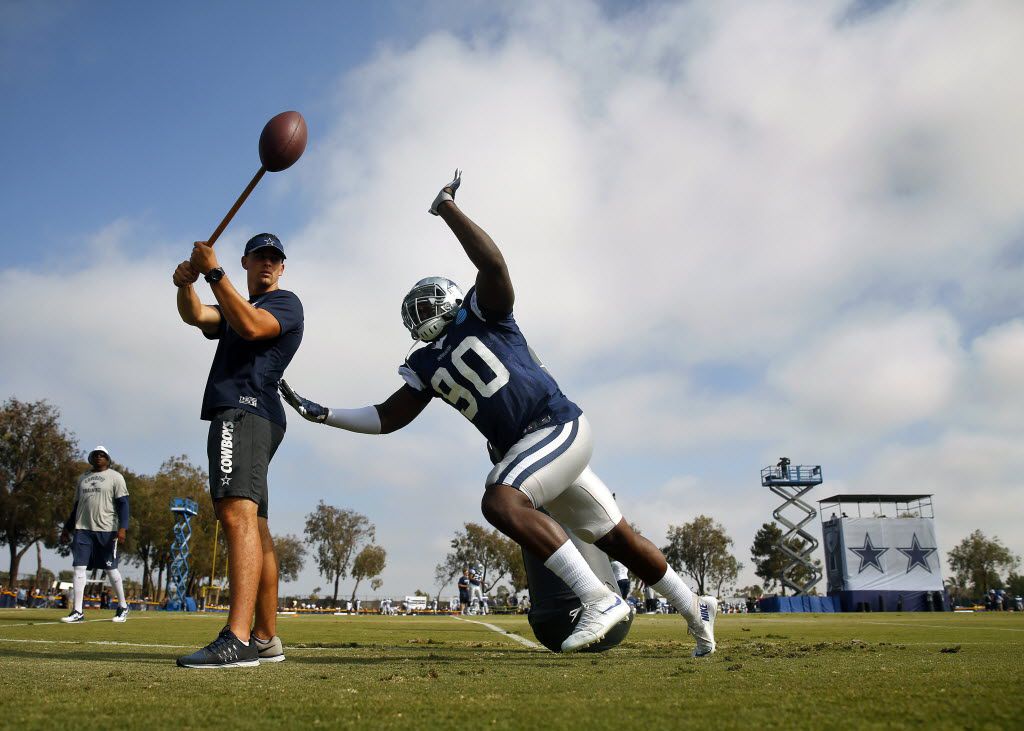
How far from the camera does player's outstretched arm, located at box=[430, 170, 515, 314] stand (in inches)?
152

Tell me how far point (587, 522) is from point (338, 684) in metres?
1.98

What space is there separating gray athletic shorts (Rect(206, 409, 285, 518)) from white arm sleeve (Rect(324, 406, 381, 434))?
764 millimetres

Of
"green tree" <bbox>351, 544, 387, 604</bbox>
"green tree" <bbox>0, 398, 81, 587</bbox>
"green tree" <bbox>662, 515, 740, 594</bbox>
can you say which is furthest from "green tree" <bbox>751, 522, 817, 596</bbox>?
"green tree" <bbox>0, 398, 81, 587</bbox>

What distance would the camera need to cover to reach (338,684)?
2.94 metres

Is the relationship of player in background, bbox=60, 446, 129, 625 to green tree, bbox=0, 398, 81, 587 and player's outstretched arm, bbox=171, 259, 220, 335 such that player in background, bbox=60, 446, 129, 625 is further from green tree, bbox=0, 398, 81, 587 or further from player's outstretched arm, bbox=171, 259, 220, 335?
green tree, bbox=0, 398, 81, 587

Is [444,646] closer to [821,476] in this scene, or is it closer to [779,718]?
[779,718]

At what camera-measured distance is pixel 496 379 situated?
410cm

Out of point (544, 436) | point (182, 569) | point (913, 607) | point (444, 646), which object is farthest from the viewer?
point (913, 607)

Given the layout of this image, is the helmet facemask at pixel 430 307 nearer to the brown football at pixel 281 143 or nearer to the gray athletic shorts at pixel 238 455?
the gray athletic shorts at pixel 238 455

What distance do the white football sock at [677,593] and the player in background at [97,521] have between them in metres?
8.08

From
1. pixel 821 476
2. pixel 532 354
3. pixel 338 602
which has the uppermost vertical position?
pixel 821 476

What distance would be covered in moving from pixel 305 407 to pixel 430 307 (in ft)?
3.82

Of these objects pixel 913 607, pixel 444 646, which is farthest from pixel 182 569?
pixel 913 607

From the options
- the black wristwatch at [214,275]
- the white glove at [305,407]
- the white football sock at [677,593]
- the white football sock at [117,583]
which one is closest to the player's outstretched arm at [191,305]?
the black wristwatch at [214,275]
